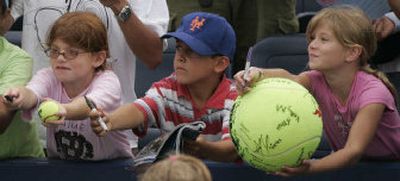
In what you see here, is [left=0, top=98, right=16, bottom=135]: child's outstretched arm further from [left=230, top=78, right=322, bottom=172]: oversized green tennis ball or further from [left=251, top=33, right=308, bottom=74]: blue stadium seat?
[left=251, top=33, right=308, bottom=74]: blue stadium seat

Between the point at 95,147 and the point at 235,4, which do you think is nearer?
the point at 95,147

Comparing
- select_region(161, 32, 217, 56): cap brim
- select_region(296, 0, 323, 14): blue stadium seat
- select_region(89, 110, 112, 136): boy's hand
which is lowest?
select_region(296, 0, 323, 14): blue stadium seat

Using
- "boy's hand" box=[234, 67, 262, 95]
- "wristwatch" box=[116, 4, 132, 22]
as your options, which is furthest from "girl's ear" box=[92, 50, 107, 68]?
"boy's hand" box=[234, 67, 262, 95]

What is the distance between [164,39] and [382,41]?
3.59 feet

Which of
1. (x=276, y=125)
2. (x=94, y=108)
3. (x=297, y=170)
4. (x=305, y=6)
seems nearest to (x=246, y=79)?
(x=276, y=125)

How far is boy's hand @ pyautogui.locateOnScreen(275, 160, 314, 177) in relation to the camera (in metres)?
3.87

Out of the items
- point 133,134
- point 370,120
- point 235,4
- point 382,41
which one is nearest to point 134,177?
point 133,134

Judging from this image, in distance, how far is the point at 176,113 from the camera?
4.39m

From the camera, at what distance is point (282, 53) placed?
5.83 metres

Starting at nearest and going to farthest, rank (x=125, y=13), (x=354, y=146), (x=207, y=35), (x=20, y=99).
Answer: (x=354, y=146)
(x=20, y=99)
(x=207, y=35)
(x=125, y=13)

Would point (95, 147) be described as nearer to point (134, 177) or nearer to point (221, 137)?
point (134, 177)

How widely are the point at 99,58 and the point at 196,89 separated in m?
0.43

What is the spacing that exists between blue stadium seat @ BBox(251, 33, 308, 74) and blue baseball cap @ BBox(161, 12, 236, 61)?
1354mm

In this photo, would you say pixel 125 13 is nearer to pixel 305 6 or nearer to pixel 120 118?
pixel 120 118
